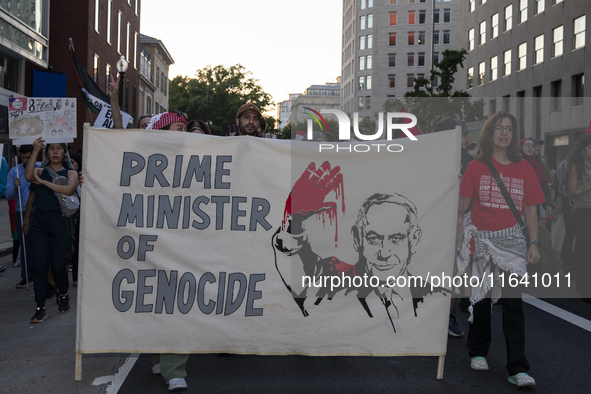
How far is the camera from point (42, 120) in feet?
22.2

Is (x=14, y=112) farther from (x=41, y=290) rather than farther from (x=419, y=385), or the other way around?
(x=419, y=385)

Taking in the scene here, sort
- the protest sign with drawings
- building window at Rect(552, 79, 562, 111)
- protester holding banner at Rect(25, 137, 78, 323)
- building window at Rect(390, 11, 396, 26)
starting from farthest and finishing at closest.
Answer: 1. building window at Rect(390, 11, 396, 26)
2. building window at Rect(552, 79, 562, 111)
3. the protest sign with drawings
4. protester holding banner at Rect(25, 137, 78, 323)

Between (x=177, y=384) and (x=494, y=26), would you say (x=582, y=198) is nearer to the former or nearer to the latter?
(x=177, y=384)

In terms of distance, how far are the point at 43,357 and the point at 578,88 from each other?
30036 mm

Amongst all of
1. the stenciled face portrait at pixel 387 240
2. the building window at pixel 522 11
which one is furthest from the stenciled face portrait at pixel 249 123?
the building window at pixel 522 11

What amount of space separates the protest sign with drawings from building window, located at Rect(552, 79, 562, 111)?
28.3 metres

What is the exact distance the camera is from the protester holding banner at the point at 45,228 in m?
5.91

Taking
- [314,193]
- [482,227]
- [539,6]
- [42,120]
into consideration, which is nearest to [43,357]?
[314,193]

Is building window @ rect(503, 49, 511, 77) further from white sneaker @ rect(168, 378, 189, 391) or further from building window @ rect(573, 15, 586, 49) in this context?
white sneaker @ rect(168, 378, 189, 391)

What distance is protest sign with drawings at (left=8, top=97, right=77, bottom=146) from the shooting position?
6629 mm

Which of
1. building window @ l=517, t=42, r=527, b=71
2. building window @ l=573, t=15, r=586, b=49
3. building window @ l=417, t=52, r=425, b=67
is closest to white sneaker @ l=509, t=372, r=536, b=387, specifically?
building window @ l=573, t=15, r=586, b=49

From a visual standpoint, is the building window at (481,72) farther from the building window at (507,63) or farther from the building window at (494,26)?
the building window at (507,63)

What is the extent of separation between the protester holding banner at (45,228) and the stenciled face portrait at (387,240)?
3.30 meters

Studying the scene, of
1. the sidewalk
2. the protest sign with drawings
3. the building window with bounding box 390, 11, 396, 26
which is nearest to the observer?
the sidewalk
